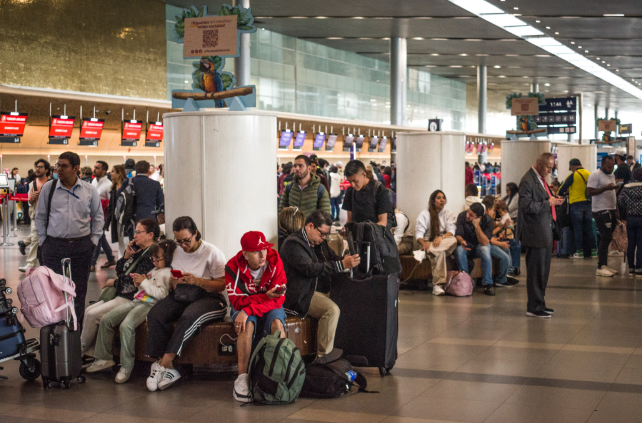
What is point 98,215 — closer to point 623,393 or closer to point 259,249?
point 259,249

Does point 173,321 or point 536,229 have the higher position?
point 536,229

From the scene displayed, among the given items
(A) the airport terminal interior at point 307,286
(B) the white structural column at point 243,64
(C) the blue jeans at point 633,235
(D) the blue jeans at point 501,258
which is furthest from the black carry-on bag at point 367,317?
(B) the white structural column at point 243,64

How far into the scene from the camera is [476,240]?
963 cm

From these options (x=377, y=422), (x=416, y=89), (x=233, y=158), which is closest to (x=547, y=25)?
(x=416, y=89)

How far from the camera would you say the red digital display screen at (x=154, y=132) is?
2056cm

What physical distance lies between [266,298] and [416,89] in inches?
1379

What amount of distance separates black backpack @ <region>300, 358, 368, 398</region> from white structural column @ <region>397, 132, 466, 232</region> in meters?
5.56

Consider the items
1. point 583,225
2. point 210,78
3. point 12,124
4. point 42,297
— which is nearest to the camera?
point 42,297

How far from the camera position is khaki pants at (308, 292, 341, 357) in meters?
5.47

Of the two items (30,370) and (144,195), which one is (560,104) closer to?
(144,195)

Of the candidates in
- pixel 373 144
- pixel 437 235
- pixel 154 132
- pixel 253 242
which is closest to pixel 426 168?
pixel 437 235

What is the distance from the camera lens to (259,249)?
202 inches

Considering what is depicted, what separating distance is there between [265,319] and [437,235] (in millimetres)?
4716

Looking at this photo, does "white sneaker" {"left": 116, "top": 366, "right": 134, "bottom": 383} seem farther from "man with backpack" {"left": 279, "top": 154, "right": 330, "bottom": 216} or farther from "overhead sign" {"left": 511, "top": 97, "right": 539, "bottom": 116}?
"overhead sign" {"left": 511, "top": 97, "right": 539, "bottom": 116}
